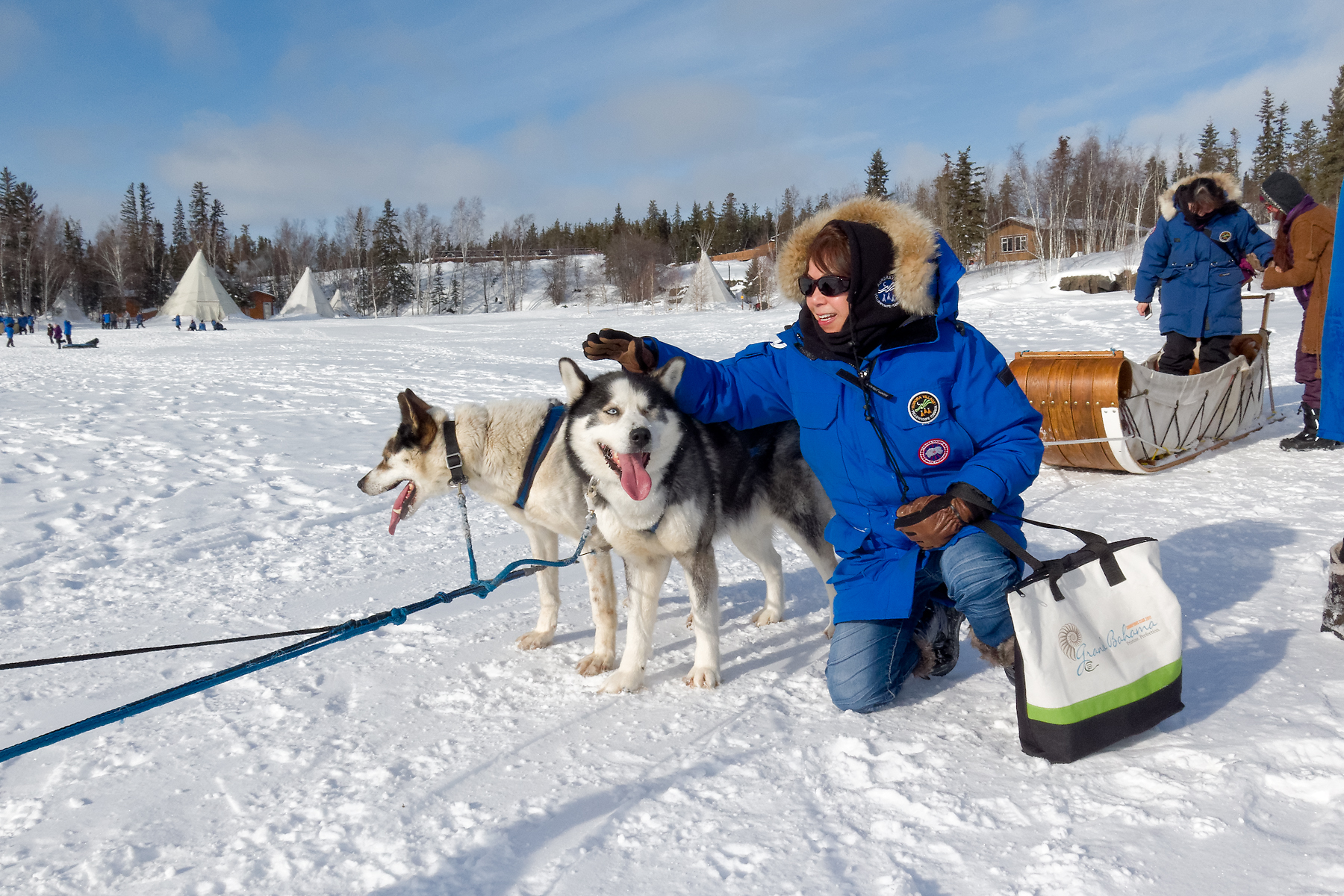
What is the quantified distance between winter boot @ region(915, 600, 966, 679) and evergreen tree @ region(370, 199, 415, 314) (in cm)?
4531

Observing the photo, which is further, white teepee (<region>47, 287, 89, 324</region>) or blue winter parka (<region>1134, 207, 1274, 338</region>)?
white teepee (<region>47, 287, 89, 324</region>)

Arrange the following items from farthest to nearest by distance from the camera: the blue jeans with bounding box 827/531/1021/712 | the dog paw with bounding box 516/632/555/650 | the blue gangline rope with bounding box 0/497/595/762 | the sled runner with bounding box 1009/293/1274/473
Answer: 1. the sled runner with bounding box 1009/293/1274/473
2. the dog paw with bounding box 516/632/555/650
3. the blue jeans with bounding box 827/531/1021/712
4. the blue gangline rope with bounding box 0/497/595/762

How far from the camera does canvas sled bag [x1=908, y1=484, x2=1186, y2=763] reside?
1.56 metres

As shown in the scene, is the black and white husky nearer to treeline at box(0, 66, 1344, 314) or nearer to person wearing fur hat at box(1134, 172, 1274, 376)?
person wearing fur hat at box(1134, 172, 1274, 376)

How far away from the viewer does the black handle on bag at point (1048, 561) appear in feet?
5.27

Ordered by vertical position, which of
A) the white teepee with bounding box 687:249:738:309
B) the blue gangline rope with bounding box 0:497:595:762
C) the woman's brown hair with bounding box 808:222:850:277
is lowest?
the blue gangline rope with bounding box 0:497:595:762

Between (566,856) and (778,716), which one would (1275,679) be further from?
(566,856)

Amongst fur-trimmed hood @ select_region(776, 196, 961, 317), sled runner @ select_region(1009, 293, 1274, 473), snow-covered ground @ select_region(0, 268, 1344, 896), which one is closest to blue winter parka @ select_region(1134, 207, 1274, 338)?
sled runner @ select_region(1009, 293, 1274, 473)

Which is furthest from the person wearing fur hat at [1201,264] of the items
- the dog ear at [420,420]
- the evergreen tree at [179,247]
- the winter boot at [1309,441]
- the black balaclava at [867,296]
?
the evergreen tree at [179,247]

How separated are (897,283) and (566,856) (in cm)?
148

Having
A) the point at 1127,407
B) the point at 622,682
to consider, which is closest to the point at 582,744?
the point at 622,682

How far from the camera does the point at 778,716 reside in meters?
1.91

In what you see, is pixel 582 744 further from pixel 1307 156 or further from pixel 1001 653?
pixel 1307 156

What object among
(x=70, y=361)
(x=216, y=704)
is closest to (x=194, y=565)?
(x=216, y=704)
